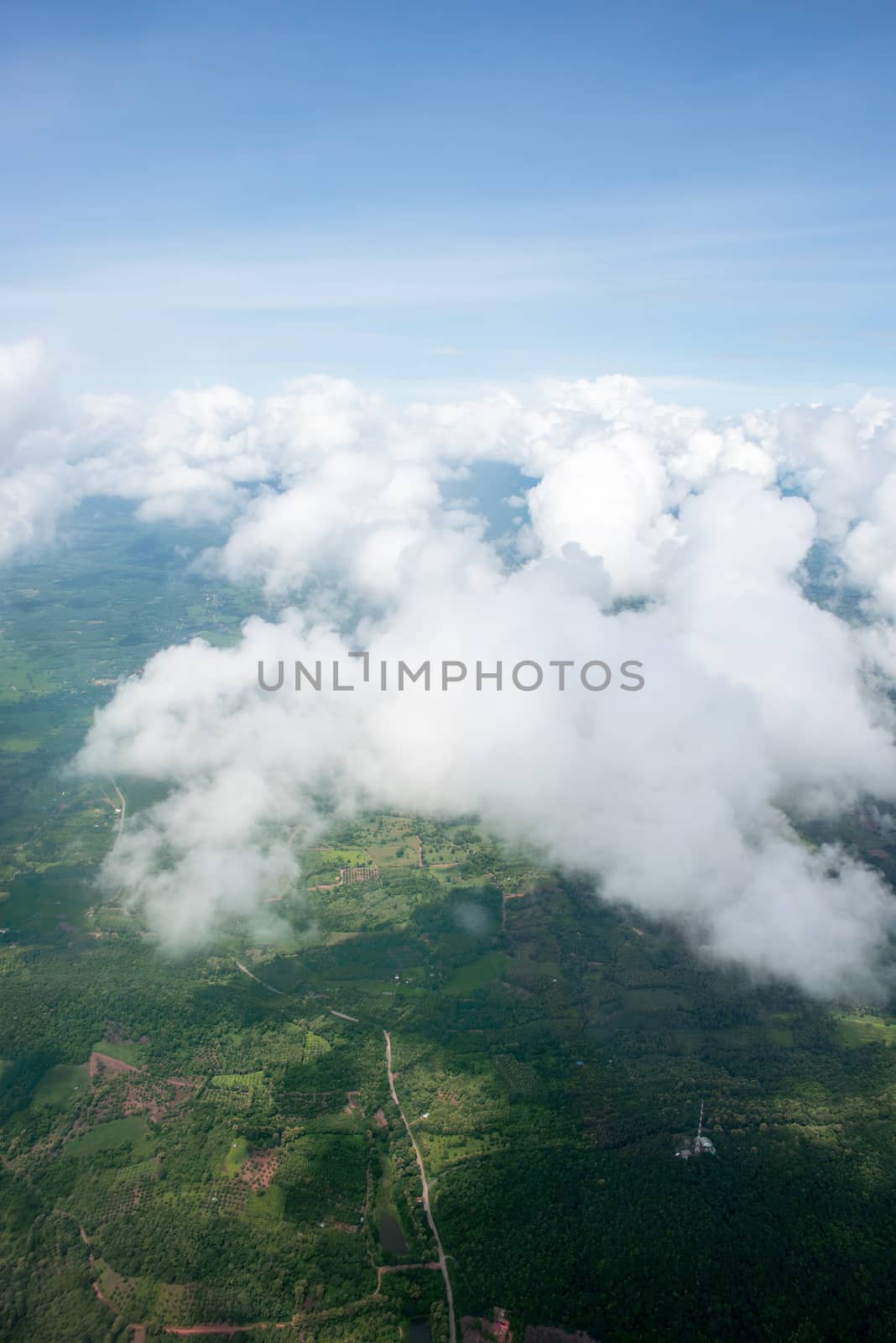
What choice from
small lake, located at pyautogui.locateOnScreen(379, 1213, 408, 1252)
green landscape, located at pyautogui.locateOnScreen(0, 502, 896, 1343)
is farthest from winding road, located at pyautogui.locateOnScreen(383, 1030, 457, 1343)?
small lake, located at pyautogui.locateOnScreen(379, 1213, 408, 1252)

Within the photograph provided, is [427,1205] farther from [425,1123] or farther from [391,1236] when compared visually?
[425,1123]

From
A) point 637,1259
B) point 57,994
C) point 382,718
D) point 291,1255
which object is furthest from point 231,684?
point 637,1259

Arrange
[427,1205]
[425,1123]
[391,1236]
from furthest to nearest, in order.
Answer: [425,1123] → [427,1205] → [391,1236]

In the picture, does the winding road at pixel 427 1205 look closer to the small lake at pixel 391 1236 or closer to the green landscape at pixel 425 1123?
the green landscape at pixel 425 1123

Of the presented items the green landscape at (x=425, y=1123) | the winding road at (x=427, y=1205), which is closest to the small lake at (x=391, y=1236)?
the green landscape at (x=425, y=1123)

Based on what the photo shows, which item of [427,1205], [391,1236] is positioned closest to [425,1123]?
[427,1205]
